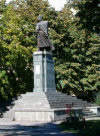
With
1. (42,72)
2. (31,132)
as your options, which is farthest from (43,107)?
(31,132)

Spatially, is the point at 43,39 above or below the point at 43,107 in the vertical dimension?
above

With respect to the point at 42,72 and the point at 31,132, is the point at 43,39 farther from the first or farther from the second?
the point at 31,132

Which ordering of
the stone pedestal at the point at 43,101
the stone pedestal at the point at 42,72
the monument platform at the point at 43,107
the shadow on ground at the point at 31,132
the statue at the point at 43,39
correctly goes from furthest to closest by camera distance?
the statue at the point at 43,39 < the stone pedestal at the point at 42,72 < the stone pedestal at the point at 43,101 < the monument platform at the point at 43,107 < the shadow on ground at the point at 31,132

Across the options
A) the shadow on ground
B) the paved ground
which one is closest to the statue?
the paved ground

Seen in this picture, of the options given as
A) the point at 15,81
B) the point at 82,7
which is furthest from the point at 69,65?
the point at 82,7

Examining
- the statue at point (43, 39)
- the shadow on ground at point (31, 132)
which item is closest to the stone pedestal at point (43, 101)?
the statue at point (43, 39)

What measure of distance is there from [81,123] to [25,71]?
19094 mm

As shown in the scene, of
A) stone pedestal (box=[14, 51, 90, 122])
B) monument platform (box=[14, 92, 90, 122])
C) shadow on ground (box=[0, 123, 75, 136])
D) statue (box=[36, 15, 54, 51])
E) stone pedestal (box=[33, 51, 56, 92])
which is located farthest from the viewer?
statue (box=[36, 15, 54, 51])

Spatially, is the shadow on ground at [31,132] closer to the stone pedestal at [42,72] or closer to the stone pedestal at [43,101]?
the stone pedestal at [43,101]

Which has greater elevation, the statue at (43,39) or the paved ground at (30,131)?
the statue at (43,39)

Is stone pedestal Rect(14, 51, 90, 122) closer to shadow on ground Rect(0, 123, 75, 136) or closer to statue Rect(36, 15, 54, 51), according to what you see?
statue Rect(36, 15, 54, 51)

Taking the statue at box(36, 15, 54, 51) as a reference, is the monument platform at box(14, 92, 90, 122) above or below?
below

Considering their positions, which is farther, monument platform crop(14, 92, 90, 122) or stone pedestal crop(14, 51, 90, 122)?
stone pedestal crop(14, 51, 90, 122)

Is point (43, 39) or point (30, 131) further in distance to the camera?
point (43, 39)
